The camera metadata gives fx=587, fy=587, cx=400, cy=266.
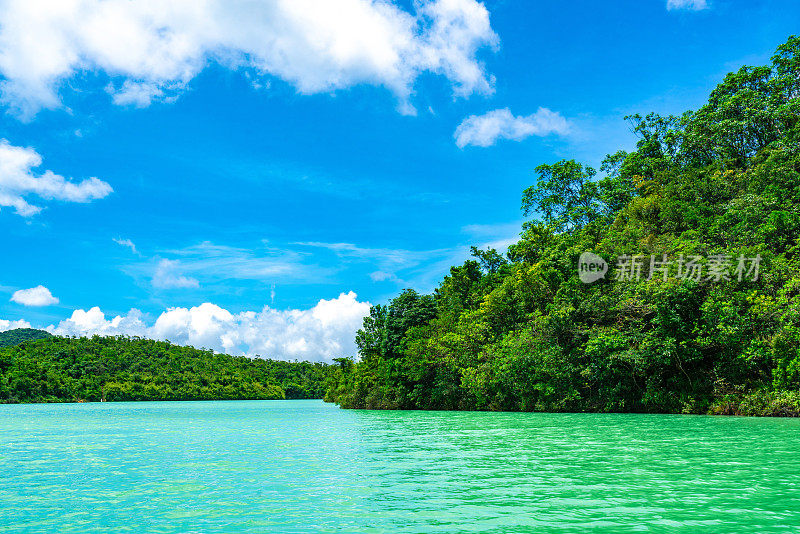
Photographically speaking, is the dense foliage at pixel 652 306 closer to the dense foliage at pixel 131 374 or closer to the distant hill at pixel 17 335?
the dense foliage at pixel 131 374

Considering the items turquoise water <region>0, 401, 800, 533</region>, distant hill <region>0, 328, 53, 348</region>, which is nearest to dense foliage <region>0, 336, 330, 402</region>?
distant hill <region>0, 328, 53, 348</region>

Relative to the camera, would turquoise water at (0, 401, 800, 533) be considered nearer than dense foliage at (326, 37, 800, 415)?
Yes

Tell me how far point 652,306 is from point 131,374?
334 feet

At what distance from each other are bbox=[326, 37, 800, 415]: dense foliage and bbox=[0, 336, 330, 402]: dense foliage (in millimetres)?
63891

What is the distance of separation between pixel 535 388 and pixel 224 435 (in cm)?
1753

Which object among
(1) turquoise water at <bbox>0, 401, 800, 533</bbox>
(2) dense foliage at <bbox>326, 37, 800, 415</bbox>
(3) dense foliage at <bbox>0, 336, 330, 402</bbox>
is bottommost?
(3) dense foliage at <bbox>0, 336, 330, 402</bbox>

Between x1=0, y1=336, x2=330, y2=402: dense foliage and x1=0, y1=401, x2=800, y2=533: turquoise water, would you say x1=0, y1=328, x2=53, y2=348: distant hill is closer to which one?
x1=0, y1=336, x2=330, y2=402: dense foliage

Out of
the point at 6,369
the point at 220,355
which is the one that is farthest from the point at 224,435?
the point at 220,355

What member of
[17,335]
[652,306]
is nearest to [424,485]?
[652,306]

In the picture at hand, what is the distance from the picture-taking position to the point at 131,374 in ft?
352

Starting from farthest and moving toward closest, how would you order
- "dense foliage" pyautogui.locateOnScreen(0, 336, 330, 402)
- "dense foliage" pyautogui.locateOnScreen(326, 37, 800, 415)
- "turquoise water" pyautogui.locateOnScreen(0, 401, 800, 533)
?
"dense foliage" pyautogui.locateOnScreen(0, 336, 330, 402), "dense foliage" pyautogui.locateOnScreen(326, 37, 800, 415), "turquoise water" pyautogui.locateOnScreen(0, 401, 800, 533)

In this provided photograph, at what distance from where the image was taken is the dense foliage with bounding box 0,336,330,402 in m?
92.7

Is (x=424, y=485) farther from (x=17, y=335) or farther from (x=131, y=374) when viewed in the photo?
(x=17, y=335)

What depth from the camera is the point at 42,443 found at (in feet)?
68.6
